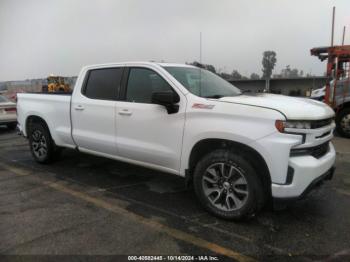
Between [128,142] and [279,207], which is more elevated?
[128,142]

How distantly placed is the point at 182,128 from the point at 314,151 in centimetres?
151

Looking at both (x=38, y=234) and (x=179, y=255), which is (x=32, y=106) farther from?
(x=179, y=255)

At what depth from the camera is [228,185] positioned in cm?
372

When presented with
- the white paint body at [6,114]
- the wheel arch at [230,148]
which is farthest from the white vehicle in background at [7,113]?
the wheel arch at [230,148]

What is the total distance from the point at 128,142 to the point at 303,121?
7.76 ft

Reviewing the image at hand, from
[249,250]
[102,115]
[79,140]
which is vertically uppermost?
[102,115]

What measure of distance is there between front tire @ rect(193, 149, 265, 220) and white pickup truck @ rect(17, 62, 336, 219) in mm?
11

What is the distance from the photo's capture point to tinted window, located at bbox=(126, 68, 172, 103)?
14.3 feet

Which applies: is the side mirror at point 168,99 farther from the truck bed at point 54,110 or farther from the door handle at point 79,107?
the truck bed at point 54,110

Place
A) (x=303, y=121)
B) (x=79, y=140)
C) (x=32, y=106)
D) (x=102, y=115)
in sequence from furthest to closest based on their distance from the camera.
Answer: (x=32, y=106) → (x=79, y=140) → (x=102, y=115) → (x=303, y=121)

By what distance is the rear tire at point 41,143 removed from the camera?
20.0ft

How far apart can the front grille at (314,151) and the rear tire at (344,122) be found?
6.09 m

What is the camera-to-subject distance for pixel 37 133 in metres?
6.29

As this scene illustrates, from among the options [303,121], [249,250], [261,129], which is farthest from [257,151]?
[249,250]
